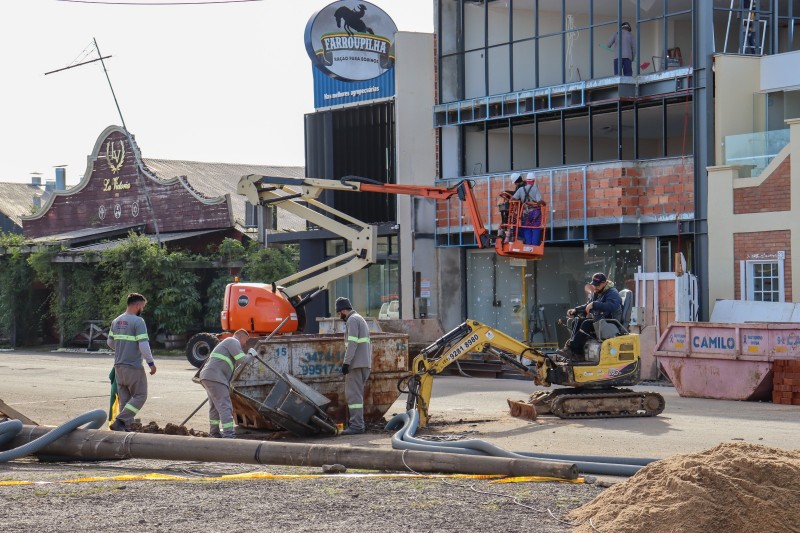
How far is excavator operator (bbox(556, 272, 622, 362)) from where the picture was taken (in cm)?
1789

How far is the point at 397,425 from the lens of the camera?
659 inches

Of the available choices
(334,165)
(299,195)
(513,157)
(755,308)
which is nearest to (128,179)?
(334,165)

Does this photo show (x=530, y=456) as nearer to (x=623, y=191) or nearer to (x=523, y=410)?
(x=523, y=410)

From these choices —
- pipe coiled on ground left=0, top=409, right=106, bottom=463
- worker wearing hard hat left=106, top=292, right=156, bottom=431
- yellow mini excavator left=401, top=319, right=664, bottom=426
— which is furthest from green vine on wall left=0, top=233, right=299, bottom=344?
pipe coiled on ground left=0, top=409, right=106, bottom=463

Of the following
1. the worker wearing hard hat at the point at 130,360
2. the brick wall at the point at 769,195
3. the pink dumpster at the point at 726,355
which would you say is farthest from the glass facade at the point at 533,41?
the worker wearing hard hat at the point at 130,360

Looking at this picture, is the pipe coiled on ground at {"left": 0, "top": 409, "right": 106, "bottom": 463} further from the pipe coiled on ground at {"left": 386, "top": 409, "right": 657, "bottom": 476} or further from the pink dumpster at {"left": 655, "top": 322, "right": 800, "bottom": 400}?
the pink dumpster at {"left": 655, "top": 322, "right": 800, "bottom": 400}

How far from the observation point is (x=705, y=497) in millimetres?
8539

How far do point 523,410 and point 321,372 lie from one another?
302 cm

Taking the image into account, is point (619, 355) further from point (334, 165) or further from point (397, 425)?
point (334, 165)

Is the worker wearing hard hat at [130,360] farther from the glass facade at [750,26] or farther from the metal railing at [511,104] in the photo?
the glass facade at [750,26]

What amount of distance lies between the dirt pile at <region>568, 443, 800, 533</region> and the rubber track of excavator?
8248 mm

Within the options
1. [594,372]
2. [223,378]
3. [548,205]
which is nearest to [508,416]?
[594,372]

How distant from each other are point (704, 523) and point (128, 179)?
41.8 m

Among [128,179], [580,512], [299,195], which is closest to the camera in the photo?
[580,512]
